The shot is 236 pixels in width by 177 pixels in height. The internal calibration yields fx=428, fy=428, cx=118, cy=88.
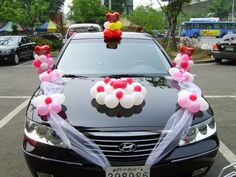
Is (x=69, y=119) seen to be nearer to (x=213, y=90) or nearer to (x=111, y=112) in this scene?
(x=111, y=112)

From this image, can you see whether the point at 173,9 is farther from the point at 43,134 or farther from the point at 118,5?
the point at 118,5

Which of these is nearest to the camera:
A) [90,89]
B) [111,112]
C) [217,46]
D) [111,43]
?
[111,112]

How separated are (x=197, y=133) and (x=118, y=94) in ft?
2.66

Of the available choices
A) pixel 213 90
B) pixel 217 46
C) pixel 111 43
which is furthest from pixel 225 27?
pixel 111 43

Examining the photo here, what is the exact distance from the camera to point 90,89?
451cm

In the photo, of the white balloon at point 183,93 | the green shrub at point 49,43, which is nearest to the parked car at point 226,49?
the green shrub at point 49,43

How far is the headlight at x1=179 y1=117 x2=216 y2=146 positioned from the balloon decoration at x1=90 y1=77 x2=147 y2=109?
0.56 m

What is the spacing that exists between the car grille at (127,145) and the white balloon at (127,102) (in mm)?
410

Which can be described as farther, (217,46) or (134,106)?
(217,46)

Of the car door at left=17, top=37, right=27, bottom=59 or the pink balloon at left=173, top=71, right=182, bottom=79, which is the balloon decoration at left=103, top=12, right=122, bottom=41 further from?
the car door at left=17, top=37, right=27, bottom=59

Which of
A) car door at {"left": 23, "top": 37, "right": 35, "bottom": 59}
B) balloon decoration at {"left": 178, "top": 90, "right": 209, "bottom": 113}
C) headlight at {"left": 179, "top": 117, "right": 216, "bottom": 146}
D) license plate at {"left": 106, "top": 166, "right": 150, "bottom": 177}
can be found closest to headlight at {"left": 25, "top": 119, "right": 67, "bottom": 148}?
license plate at {"left": 106, "top": 166, "right": 150, "bottom": 177}

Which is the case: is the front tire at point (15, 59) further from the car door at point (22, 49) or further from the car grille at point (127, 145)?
the car grille at point (127, 145)

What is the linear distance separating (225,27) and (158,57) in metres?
54.1

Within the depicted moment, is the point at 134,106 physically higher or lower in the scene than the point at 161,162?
higher
